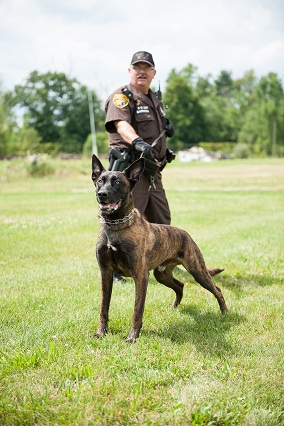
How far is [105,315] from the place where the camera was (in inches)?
146

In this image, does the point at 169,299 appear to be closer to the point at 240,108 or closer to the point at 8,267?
the point at 8,267

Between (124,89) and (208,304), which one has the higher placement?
(124,89)

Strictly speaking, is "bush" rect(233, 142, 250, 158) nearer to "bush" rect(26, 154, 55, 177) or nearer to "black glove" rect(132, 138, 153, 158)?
"bush" rect(26, 154, 55, 177)

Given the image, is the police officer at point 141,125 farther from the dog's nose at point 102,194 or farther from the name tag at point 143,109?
the dog's nose at point 102,194

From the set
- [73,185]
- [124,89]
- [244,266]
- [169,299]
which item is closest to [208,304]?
[169,299]

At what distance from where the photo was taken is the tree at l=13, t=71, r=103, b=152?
67.5 meters

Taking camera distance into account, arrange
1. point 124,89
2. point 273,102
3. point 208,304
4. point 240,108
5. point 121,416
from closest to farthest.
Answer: point 121,416, point 208,304, point 124,89, point 273,102, point 240,108

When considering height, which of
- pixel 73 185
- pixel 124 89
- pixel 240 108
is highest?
pixel 240 108

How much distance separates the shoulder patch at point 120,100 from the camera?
5.08 metres

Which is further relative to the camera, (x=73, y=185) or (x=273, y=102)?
(x=273, y=102)

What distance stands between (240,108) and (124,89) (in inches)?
2911

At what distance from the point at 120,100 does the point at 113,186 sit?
6.81ft

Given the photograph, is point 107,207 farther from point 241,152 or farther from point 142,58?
point 241,152

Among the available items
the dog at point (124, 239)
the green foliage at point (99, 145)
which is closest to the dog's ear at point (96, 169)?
the dog at point (124, 239)
